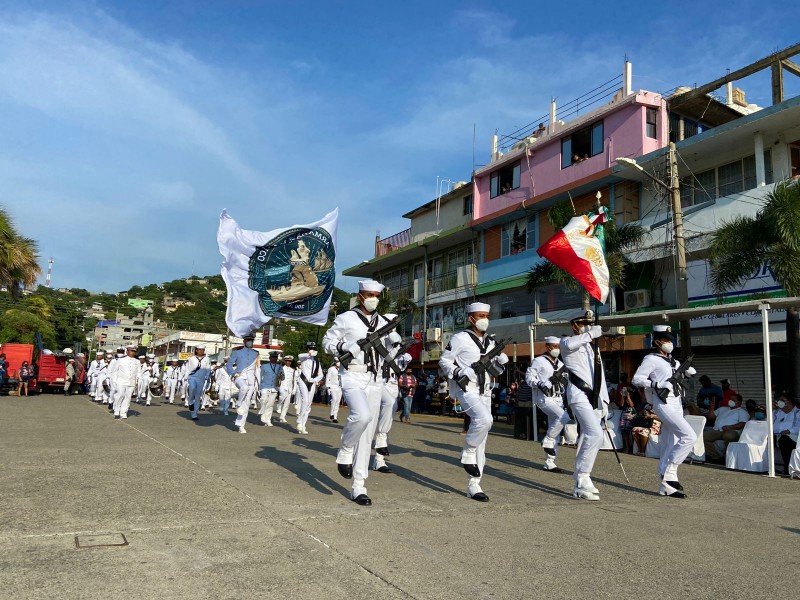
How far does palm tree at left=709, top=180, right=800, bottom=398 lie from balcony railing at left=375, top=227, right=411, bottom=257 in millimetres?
27256

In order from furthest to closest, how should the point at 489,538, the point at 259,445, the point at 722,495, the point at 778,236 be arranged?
1. the point at 778,236
2. the point at 259,445
3. the point at 722,495
4. the point at 489,538

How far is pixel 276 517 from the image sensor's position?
5473 mm

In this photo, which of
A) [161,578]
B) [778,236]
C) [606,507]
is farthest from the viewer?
[778,236]

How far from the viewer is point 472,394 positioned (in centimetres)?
732

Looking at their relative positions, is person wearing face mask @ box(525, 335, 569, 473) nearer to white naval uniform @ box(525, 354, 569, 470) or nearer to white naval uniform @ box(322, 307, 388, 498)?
white naval uniform @ box(525, 354, 569, 470)

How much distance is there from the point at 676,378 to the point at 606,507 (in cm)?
240

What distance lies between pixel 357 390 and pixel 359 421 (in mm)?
334

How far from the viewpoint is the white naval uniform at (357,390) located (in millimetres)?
6719

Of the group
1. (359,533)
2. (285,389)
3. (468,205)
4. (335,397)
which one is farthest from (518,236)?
(359,533)

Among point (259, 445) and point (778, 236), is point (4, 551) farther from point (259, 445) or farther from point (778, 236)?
point (778, 236)

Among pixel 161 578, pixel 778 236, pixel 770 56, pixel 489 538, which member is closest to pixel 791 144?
pixel 770 56

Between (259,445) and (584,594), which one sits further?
(259,445)

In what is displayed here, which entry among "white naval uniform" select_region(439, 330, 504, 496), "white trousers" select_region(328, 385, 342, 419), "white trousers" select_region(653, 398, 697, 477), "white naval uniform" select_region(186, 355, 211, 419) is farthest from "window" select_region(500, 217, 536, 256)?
"white naval uniform" select_region(439, 330, 504, 496)

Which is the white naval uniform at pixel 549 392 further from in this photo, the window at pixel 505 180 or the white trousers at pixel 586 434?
the window at pixel 505 180
